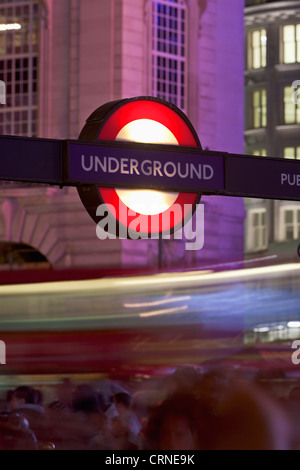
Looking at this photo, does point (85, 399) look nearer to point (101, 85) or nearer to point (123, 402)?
point (123, 402)

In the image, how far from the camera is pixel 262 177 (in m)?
5.37

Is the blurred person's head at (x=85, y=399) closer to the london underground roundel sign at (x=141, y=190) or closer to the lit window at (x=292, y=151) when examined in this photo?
the london underground roundel sign at (x=141, y=190)

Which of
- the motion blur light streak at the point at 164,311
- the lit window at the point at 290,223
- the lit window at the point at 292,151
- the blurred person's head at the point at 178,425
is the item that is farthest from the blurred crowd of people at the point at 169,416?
the lit window at the point at 292,151

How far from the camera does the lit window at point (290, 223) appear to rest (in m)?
60.0

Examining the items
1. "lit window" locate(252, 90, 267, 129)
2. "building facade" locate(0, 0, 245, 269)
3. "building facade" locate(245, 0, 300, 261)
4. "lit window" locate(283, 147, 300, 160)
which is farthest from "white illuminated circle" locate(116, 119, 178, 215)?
"lit window" locate(252, 90, 267, 129)

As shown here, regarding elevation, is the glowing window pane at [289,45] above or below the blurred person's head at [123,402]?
above

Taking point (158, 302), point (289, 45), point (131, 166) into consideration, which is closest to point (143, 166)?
point (131, 166)

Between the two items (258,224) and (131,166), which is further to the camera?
(258,224)

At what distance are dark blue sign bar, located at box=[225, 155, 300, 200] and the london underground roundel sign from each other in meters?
0.23

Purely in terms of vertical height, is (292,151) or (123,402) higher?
(292,151)

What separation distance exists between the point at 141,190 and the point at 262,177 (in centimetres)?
70

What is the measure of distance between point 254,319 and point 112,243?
37452 mm

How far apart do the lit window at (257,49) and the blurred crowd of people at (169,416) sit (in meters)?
55.6
